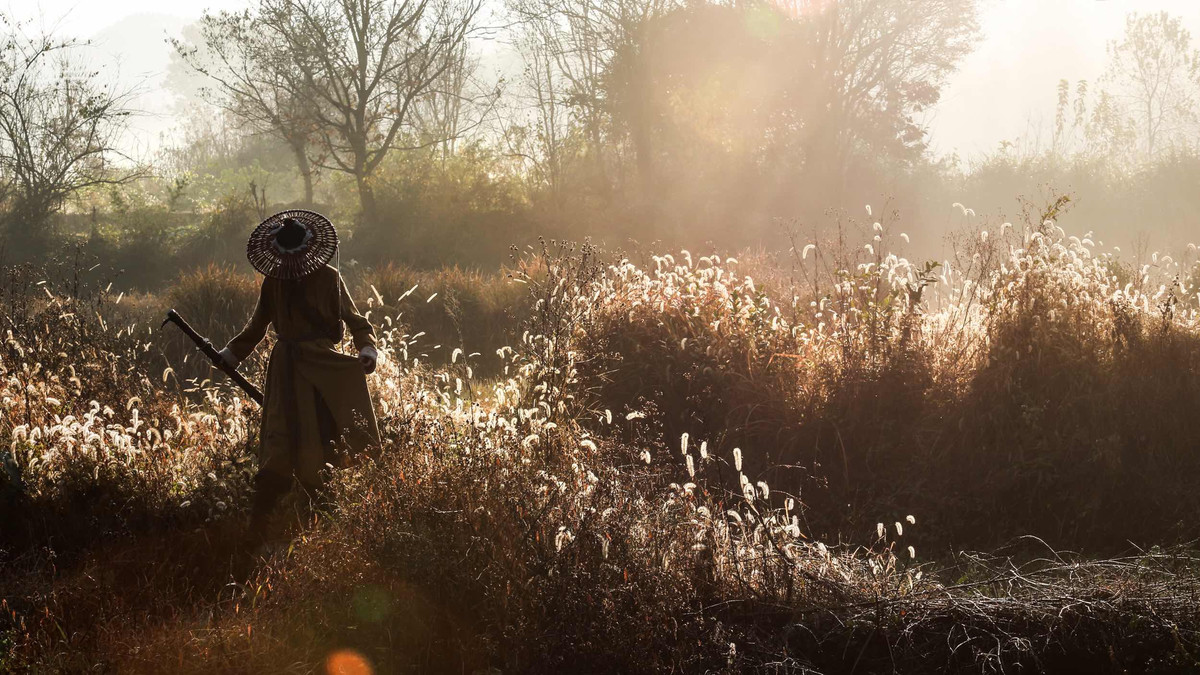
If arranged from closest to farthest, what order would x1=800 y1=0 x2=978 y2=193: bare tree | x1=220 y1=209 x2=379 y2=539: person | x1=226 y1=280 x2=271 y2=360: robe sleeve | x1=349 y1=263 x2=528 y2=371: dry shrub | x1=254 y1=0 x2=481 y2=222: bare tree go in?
x1=220 y1=209 x2=379 y2=539: person → x1=226 y1=280 x2=271 y2=360: robe sleeve → x1=349 y1=263 x2=528 y2=371: dry shrub → x1=254 y1=0 x2=481 y2=222: bare tree → x1=800 y1=0 x2=978 y2=193: bare tree

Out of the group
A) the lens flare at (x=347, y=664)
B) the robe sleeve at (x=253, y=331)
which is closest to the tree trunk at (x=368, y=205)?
the robe sleeve at (x=253, y=331)

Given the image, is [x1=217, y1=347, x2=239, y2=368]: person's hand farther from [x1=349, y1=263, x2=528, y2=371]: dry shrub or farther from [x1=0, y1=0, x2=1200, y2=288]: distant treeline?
[x1=0, y1=0, x2=1200, y2=288]: distant treeline

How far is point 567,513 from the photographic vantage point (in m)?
4.18

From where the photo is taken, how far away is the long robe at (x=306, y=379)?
5164mm

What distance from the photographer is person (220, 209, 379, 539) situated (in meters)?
5.12

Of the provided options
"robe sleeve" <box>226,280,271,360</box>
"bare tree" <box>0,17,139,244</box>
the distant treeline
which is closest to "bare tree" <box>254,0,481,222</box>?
the distant treeline

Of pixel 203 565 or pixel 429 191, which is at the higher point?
pixel 429 191

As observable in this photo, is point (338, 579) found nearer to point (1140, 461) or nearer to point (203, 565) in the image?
point (203, 565)

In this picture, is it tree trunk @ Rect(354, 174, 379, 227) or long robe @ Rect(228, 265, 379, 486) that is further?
tree trunk @ Rect(354, 174, 379, 227)

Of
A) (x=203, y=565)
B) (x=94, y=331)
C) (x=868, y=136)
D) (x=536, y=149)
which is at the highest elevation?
(x=868, y=136)

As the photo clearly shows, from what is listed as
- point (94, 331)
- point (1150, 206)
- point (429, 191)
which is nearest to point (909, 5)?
point (1150, 206)

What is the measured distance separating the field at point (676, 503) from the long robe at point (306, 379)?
0.27 metres

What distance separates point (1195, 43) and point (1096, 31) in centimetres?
583

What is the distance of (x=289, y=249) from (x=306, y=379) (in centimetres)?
78
